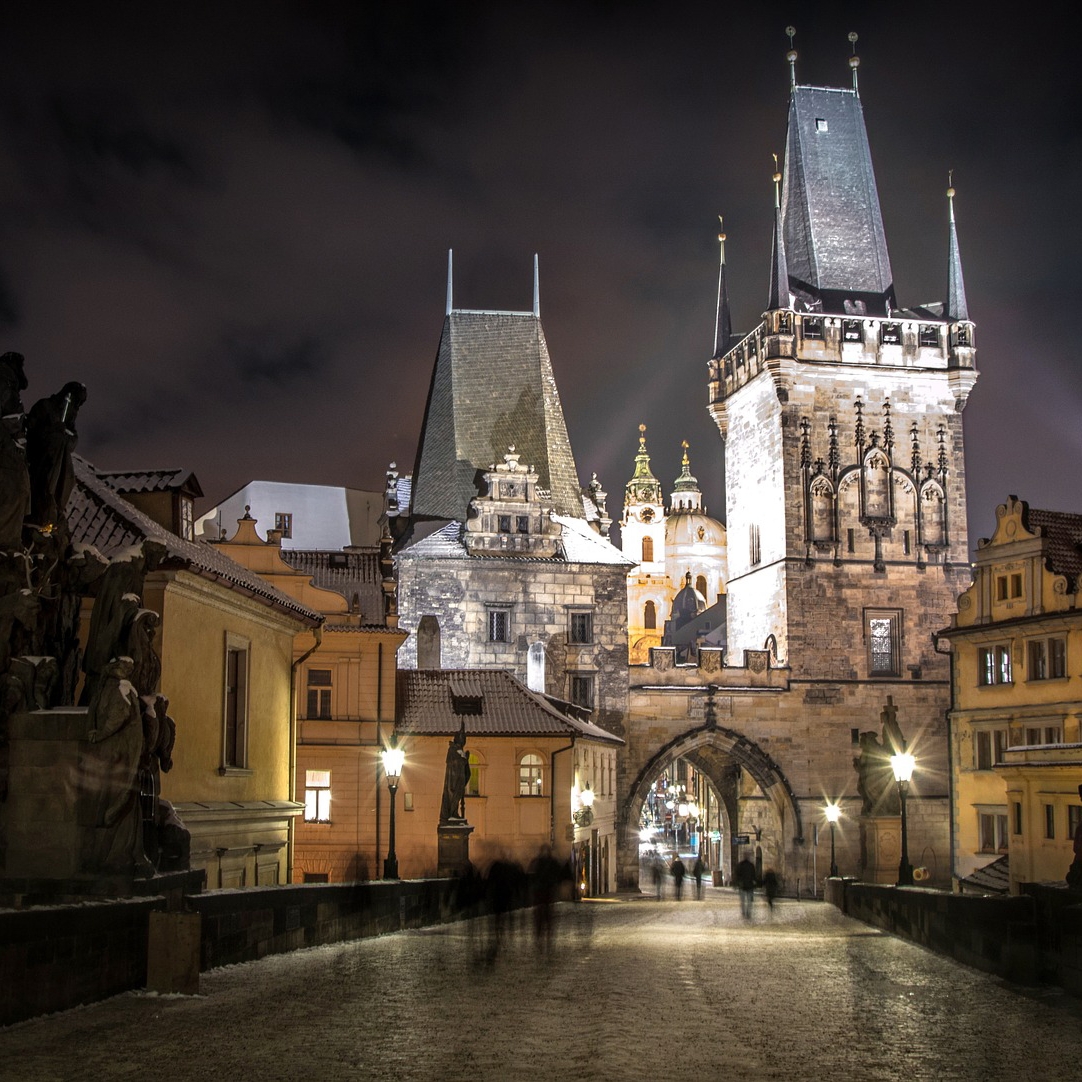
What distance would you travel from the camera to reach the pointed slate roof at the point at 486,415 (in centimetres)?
4500

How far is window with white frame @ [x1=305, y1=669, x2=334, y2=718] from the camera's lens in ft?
98.2

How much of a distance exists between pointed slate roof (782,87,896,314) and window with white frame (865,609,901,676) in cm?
980

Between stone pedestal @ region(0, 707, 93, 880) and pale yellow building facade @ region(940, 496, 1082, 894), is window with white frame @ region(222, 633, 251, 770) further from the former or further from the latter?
pale yellow building facade @ region(940, 496, 1082, 894)

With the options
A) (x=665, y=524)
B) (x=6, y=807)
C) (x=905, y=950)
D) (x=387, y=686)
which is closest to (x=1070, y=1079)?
(x=6, y=807)

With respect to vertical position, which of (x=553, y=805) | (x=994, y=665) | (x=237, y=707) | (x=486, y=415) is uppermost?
(x=486, y=415)

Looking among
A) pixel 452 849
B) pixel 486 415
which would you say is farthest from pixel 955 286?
pixel 452 849

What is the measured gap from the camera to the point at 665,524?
108 meters

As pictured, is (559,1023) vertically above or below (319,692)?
below

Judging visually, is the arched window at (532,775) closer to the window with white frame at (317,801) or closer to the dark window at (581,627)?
the window with white frame at (317,801)

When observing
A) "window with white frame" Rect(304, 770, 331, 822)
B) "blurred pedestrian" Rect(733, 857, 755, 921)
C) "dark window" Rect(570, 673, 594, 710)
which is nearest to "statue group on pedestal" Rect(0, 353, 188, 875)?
"blurred pedestrian" Rect(733, 857, 755, 921)

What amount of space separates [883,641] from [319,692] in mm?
21164

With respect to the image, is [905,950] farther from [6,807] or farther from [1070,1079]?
[6,807]

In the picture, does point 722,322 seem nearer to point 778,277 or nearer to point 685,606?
point 778,277

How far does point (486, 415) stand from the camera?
4656 centimetres
